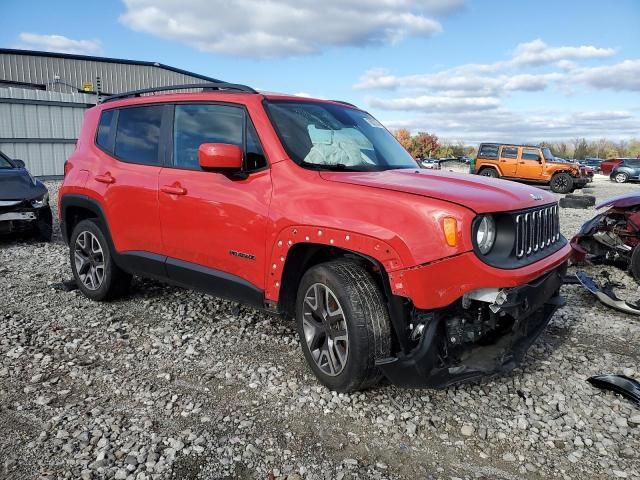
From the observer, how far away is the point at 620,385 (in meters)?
3.34

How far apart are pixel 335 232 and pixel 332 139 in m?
1.03

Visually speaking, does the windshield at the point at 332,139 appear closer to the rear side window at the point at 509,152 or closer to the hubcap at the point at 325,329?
the hubcap at the point at 325,329

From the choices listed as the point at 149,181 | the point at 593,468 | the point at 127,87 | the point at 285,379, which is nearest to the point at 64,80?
the point at 127,87

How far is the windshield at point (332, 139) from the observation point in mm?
3529

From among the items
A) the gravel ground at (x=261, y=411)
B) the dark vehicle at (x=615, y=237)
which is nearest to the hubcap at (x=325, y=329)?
the gravel ground at (x=261, y=411)

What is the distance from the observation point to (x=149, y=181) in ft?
13.6

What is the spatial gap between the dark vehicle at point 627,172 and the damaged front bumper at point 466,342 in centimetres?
3124

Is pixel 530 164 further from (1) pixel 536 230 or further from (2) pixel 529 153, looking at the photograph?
(1) pixel 536 230

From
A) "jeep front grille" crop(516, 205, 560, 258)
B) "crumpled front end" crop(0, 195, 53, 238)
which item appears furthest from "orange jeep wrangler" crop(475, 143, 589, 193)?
"jeep front grille" crop(516, 205, 560, 258)

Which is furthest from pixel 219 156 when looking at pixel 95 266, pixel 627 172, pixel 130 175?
pixel 627 172

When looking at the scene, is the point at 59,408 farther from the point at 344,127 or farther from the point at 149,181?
the point at 344,127

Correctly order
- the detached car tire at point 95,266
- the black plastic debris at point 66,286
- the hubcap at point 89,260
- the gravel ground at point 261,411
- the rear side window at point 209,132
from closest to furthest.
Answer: the gravel ground at point 261,411, the rear side window at point 209,132, the detached car tire at point 95,266, the hubcap at point 89,260, the black plastic debris at point 66,286

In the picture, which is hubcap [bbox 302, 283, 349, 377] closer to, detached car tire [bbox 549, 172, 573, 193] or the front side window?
detached car tire [bbox 549, 172, 573, 193]

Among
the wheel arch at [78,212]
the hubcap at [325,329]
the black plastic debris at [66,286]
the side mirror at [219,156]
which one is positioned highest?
→ the side mirror at [219,156]
